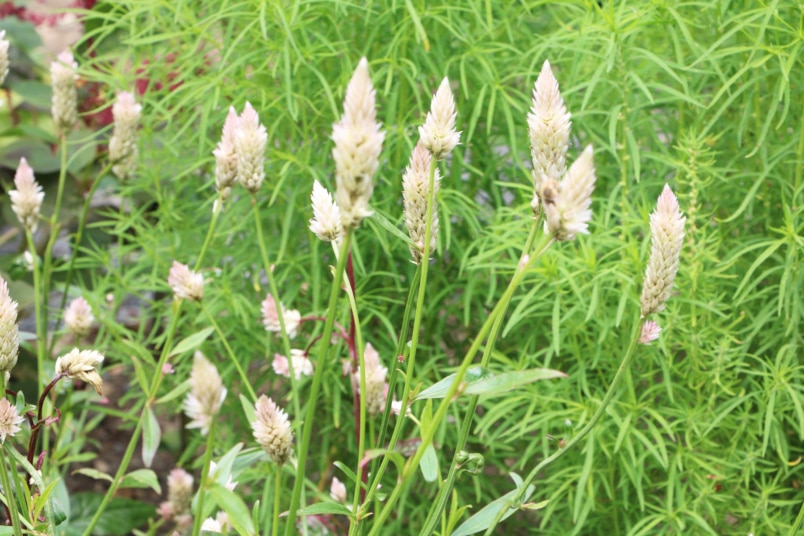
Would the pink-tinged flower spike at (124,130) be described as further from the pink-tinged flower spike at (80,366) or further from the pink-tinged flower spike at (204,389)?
the pink-tinged flower spike at (204,389)

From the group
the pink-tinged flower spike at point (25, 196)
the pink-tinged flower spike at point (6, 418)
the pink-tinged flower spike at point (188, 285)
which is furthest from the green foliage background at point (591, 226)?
the pink-tinged flower spike at point (6, 418)

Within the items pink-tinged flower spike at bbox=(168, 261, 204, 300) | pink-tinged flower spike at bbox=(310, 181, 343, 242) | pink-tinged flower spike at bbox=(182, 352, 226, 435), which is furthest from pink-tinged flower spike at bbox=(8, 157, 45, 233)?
pink-tinged flower spike at bbox=(182, 352, 226, 435)

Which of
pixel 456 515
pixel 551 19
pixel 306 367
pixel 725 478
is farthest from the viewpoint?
pixel 551 19

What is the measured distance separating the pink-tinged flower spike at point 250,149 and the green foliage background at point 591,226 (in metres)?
0.52

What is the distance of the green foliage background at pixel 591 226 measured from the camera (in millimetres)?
1336

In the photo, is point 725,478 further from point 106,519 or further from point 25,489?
point 106,519

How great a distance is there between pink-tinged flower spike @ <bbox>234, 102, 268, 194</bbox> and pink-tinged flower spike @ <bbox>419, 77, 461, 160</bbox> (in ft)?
0.56

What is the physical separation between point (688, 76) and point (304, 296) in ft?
2.43

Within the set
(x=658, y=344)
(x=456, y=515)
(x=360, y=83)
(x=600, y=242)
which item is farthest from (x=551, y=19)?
(x=360, y=83)

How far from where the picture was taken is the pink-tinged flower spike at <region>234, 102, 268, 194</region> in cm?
85

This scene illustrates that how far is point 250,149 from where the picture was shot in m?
0.85

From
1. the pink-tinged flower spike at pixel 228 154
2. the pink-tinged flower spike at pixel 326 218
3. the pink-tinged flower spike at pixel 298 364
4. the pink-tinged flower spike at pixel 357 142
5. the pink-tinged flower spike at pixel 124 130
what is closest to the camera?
the pink-tinged flower spike at pixel 357 142

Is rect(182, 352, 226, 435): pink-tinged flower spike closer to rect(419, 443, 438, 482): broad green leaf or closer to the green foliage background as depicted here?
rect(419, 443, 438, 482): broad green leaf

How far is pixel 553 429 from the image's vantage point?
60.0 inches
